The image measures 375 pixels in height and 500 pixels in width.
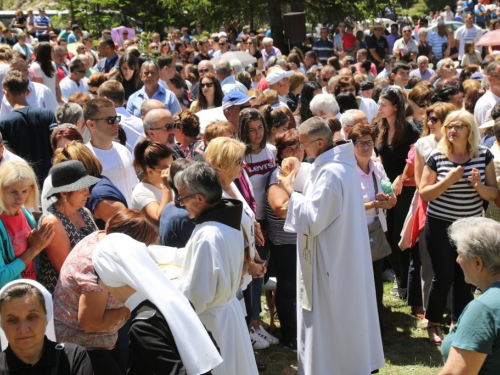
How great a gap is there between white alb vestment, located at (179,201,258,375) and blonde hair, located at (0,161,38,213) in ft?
4.14

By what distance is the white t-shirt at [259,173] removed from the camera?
6.23m

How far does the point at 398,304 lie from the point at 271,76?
12.5ft

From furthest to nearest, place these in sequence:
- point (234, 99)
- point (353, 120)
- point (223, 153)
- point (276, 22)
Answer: point (276, 22)
point (234, 99)
point (353, 120)
point (223, 153)

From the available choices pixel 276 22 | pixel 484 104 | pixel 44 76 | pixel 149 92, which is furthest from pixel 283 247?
pixel 276 22

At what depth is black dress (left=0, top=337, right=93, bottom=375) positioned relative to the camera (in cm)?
321

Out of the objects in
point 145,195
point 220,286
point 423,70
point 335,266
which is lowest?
point 423,70

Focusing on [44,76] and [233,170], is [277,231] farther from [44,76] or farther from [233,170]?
[44,76]

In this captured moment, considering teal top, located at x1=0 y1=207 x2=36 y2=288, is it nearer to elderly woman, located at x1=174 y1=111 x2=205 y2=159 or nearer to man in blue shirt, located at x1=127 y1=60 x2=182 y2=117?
elderly woman, located at x1=174 y1=111 x2=205 y2=159

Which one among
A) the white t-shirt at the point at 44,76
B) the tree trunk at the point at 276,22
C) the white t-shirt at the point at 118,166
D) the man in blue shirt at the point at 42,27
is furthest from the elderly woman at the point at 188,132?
the tree trunk at the point at 276,22

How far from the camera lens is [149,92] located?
913 centimetres

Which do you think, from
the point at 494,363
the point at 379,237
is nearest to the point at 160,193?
the point at 379,237

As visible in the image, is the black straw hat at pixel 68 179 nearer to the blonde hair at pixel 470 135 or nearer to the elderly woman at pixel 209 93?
the blonde hair at pixel 470 135

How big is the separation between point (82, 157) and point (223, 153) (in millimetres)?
1095

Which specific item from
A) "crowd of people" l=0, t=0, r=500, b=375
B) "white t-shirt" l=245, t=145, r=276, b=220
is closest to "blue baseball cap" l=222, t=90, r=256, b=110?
"crowd of people" l=0, t=0, r=500, b=375
